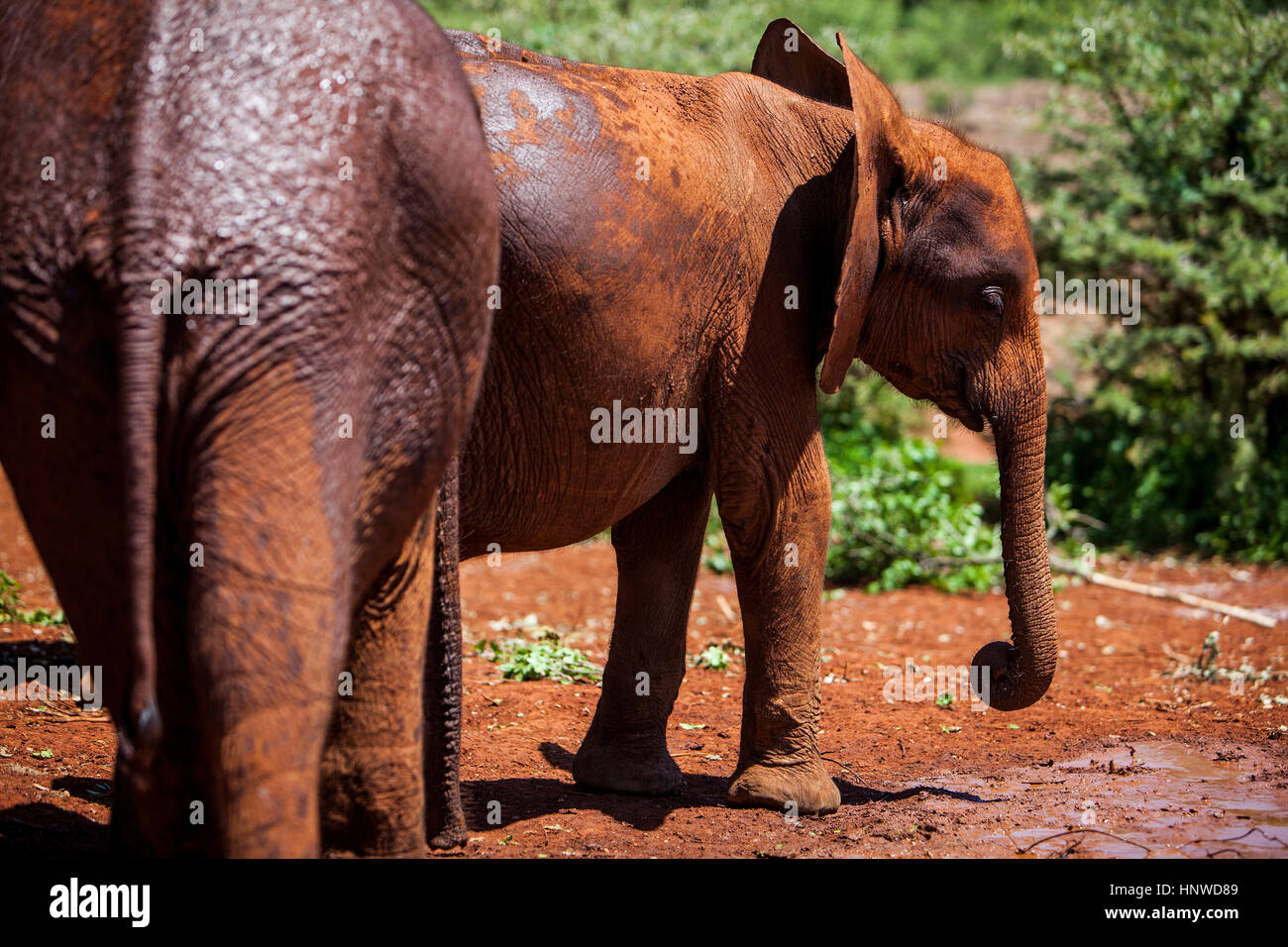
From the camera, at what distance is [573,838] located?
15.6ft

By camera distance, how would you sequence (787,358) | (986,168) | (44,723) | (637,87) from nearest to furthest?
(637,87) → (787,358) → (986,168) → (44,723)

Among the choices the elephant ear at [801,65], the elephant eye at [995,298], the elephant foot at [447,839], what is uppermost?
the elephant ear at [801,65]

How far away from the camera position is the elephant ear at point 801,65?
5.39 meters

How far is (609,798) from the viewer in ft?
17.8

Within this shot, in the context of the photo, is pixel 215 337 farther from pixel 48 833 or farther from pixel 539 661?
pixel 539 661

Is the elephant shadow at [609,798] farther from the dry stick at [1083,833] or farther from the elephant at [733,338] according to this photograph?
the dry stick at [1083,833]

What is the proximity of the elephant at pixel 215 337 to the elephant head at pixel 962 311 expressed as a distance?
2.49m

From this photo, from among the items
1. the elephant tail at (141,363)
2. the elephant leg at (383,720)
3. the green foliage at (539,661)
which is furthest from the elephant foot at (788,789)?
the elephant tail at (141,363)

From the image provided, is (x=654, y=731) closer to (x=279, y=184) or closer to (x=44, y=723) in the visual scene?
(x=44, y=723)

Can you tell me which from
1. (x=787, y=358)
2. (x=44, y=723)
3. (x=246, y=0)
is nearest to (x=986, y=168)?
(x=787, y=358)

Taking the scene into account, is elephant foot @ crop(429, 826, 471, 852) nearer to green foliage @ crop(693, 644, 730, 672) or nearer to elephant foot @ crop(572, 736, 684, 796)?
elephant foot @ crop(572, 736, 684, 796)

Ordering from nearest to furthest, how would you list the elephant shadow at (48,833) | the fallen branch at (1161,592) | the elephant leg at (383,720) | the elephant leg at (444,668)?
the elephant leg at (383,720), the elephant leg at (444,668), the elephant shadow at (48,833), the fallen branch at (1161,592)

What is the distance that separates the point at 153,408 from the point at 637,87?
2.57m

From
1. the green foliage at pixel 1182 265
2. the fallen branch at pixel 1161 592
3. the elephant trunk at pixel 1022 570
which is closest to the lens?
the elephant trunk at pixel 1022 570
